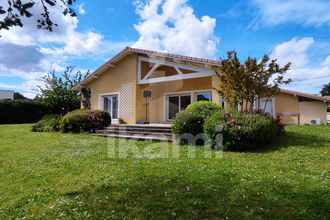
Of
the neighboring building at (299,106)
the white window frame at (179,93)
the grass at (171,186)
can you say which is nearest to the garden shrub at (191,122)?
the grass at (171,186)

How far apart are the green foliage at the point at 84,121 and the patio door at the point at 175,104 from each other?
4425mm

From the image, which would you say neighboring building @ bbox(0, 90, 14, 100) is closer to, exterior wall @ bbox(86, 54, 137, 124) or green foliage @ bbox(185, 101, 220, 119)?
exterior wall @ bbox(86, 54, 137, 124)

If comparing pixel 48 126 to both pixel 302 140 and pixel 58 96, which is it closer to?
pixel 58 96

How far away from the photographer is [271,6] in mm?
9828

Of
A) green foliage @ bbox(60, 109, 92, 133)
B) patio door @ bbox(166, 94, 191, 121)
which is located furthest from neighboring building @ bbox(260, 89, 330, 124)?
green foliage @ bbox(60, 109, 92, 133)

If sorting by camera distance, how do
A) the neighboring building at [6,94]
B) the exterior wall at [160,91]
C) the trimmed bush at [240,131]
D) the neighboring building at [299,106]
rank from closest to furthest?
the trimmed bush at [240,131]
the exterior wall at [160,91]
the neighboring building at [299,106]
the neighboring building at [6,94]

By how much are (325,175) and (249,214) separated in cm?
283

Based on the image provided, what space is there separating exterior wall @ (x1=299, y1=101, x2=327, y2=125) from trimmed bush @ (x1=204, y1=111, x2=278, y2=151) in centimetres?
1144

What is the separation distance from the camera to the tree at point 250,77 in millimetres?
10188

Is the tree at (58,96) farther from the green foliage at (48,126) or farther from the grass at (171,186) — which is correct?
the grass at (171,186)

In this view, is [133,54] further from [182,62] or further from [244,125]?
[244,125]

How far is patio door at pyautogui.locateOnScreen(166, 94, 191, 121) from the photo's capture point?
17.6 m

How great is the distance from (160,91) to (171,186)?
13527 mm

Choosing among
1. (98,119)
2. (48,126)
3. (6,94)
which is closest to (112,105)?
(98,119)
